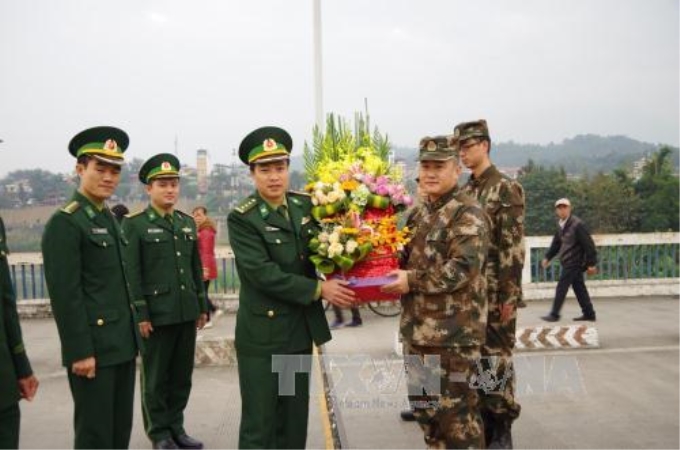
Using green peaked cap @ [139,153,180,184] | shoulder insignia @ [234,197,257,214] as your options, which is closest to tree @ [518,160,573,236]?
green peaked cap @ [139,153,180,184]

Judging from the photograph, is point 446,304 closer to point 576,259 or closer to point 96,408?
point 96,408

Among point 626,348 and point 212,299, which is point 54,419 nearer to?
point 212,299

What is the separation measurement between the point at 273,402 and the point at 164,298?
1479mm

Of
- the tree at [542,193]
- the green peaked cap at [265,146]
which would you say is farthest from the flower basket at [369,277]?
the tree at [542,193]

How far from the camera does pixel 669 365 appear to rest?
616 centimetres

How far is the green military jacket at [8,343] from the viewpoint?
2.77m

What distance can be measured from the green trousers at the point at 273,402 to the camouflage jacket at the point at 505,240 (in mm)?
1460

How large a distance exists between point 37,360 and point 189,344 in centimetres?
384

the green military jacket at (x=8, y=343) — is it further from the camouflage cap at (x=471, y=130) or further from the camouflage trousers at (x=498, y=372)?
the camouflage cap at (x=471, y=130)

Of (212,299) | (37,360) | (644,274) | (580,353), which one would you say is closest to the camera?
(580,353)

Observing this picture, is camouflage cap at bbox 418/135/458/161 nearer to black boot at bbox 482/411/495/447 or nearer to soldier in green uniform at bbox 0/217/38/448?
black boot at bbox 482/411/495/447

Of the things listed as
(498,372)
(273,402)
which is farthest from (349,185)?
(498,372)

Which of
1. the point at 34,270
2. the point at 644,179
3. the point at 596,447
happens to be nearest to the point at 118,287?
the point at 596,447

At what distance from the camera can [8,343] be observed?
288 cm
